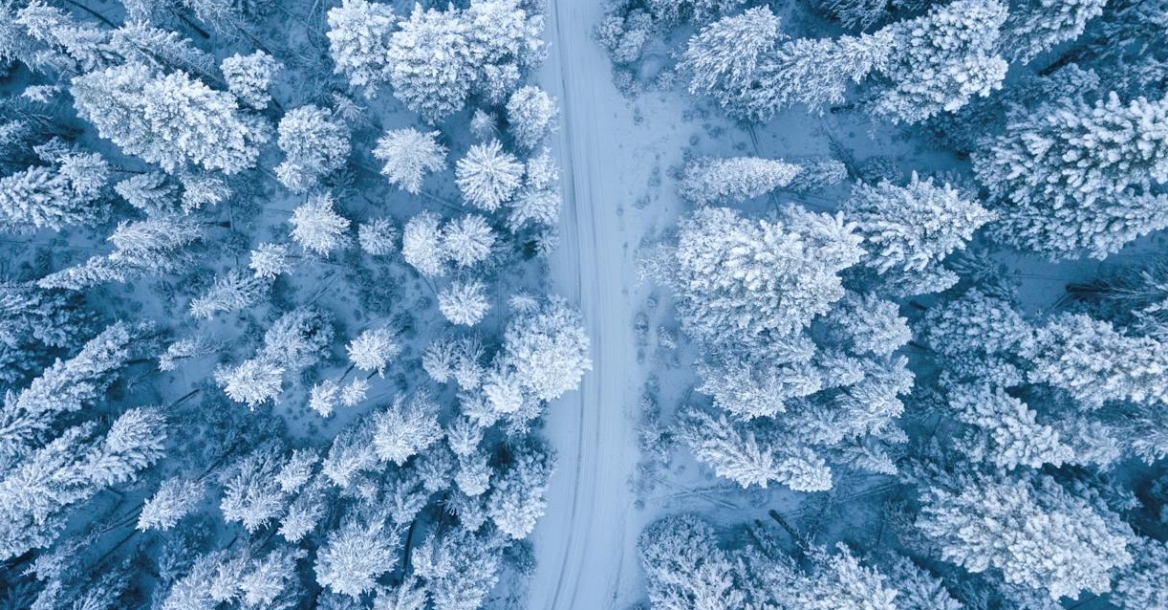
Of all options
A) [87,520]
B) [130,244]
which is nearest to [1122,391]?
[130,244]

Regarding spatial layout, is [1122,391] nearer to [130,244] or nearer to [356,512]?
[356,512]

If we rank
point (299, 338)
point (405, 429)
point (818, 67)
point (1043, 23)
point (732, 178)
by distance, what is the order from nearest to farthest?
point (1043, 23) → point (818, 67) → point (405, 429) → point (732, 178) → point (299, 338)

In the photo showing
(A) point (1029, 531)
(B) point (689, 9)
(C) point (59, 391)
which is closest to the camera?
(A) point (1029, 531)

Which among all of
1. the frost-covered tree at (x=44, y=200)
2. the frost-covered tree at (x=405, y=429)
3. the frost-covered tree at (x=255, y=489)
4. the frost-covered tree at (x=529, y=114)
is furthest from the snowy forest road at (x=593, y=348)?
the frost-covered tree at (x=44, y=200)

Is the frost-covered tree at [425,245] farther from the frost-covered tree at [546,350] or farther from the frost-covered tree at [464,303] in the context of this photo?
the frost-covered tree at [546,350]

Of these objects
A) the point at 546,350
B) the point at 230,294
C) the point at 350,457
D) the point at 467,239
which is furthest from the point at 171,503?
the point at 546,350

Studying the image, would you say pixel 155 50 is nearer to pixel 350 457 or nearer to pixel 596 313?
pixel 350 457
